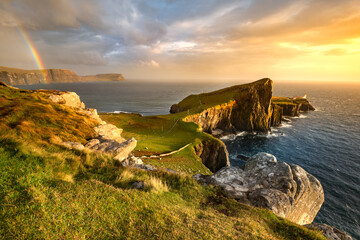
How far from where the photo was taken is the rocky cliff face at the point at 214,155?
139 ft

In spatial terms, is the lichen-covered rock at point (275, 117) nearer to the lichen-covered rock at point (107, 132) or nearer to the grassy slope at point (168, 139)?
the grassy slope at point (168, 139)

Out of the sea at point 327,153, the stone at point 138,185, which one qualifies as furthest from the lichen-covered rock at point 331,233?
the sea at point 327,153

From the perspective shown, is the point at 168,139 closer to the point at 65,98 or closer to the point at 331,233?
the point at 65,98

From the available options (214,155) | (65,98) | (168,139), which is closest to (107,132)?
(168,139)

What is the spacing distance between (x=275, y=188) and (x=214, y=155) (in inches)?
1205

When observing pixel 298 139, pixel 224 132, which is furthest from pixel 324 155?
pixel 224 132

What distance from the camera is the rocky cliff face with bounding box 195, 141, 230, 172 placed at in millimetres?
42312

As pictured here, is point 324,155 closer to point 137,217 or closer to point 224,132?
point 224,132

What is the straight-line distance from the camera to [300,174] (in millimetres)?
13484

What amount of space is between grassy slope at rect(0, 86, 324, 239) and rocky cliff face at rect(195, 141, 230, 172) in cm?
3195

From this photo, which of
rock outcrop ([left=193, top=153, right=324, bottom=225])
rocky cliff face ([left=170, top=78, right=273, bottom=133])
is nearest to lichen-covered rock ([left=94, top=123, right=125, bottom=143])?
rock outcrop ([left=193, top=153, right=324, bottom=225])

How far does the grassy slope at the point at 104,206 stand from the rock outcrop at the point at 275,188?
1679 millimetres

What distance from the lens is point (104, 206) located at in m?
6.72

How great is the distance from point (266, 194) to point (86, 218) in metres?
11.1
